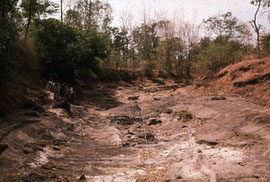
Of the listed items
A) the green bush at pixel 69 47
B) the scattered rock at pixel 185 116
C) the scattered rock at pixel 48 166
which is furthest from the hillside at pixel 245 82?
the green bush at pixel 69 47

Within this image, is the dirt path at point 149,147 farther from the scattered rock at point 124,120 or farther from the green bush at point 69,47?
the green bush at point 69,47

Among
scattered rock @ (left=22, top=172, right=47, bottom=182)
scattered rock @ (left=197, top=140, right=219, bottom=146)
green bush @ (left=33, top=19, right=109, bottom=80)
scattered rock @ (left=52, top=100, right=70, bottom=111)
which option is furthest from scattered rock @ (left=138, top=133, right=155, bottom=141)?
green bush @ (left=33, top=19, right=109, bottom=80)

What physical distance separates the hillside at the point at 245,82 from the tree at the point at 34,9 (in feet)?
41.1

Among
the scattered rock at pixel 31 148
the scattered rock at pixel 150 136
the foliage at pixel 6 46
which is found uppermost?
the foliage at pixel 6 46

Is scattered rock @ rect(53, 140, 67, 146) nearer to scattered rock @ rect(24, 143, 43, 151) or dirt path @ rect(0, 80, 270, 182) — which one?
dirt path @ rect(0, 80, 270, 182)

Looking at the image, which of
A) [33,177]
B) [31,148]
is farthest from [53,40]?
[33,177]

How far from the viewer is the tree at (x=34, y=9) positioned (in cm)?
1573

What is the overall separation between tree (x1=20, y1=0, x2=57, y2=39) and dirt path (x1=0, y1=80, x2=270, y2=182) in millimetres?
9148

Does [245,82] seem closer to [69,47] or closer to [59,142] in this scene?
[59,142]

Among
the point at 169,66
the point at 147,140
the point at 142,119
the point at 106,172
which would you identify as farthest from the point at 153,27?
the point at 106,172

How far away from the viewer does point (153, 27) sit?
32.2 metres

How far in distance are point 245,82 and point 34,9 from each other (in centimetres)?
1444

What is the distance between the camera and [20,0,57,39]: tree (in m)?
15.7

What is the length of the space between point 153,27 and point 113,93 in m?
15.6
